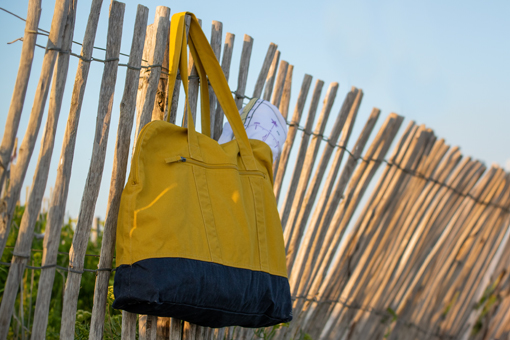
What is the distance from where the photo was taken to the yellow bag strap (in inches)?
61.9

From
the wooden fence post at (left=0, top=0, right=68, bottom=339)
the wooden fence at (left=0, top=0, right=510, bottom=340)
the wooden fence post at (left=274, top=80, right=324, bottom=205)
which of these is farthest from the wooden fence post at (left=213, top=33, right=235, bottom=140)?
the wooden fence post at (left=0, top=0, right=68, bottom=339)

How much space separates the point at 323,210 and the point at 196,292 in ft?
4.52

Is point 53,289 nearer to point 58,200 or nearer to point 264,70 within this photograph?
point 58,200

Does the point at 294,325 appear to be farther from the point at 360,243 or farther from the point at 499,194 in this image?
the point at 499,194

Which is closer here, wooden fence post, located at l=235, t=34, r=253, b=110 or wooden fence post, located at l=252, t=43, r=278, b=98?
wooden fence post, located at l=235, t=34, r=253, b=110

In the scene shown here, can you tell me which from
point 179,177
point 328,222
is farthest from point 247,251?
point 328,222

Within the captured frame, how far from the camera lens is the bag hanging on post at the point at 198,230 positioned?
50.7 inches

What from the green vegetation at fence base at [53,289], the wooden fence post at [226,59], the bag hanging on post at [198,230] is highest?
the wooden fence post at [226,59]

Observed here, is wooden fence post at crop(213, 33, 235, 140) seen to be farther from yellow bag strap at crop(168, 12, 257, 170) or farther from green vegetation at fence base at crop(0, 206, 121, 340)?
green vegetation at fence base at crop(0, 206, 121, 340)

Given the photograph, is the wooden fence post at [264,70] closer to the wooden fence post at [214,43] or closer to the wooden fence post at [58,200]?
the wooden fence post at [214,43]

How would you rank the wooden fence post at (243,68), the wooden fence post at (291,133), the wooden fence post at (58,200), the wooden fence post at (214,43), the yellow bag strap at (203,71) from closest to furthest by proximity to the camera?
the wooden fence post at (58,200), the yellow bag strap at (203,71), the wooden fence post at (214,43), the wooden fence post at (243,68), the wooden fence post at (291,133)

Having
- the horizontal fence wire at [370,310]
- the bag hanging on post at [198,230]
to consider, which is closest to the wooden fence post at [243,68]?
the bag hanging on post at [198,230]

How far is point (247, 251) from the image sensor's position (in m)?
1.48

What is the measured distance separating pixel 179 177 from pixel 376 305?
2072 millimetres
